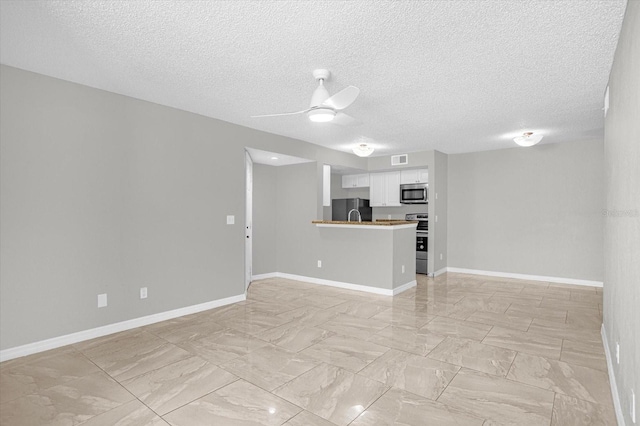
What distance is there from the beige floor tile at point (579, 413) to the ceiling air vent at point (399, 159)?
17.9ft

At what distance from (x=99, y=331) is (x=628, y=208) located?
4.54m

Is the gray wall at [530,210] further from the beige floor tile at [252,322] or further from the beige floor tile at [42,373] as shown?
the beige floor tile at [42,373]

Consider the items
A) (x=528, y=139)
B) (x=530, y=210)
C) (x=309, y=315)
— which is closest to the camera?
(x=309, y=315)

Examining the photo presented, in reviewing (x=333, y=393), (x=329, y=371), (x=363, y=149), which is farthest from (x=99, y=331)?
(x=363, y=149)

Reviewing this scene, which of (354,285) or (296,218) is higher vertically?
(296,218)

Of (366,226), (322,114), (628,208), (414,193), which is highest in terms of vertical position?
(322,114)

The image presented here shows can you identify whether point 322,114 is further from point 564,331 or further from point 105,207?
point 564,331

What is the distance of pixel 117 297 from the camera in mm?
3723

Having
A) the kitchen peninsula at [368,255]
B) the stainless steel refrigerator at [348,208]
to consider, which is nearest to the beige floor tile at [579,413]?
the kitchen peninsula at [368,255]

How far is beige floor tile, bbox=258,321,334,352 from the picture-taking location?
11.0 feet

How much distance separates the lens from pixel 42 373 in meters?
2.75

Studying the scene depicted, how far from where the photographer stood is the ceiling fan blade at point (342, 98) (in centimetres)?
282

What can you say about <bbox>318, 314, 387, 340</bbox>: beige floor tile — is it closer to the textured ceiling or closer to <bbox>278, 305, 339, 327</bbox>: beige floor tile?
<bbox>278, 305, 339, 327</bbox>: beige floor tile

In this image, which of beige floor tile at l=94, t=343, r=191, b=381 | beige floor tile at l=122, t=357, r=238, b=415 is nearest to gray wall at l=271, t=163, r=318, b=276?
beige floor tile at l=94, t=343, r=191, b=381
